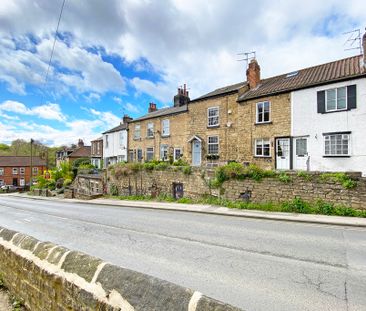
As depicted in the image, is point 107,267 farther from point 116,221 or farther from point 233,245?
point 116,221

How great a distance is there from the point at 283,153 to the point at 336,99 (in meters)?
5.29

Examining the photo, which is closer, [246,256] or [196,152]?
[246,256]

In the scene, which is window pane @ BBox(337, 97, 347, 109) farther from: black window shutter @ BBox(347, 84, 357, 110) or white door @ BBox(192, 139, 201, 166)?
white door @ BBox(192, 139, 201, 166)

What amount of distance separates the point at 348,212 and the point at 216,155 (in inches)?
546

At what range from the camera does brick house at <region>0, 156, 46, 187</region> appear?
67.9 m

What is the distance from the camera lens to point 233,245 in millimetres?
7645

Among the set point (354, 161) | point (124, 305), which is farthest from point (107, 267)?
point (354, 161)

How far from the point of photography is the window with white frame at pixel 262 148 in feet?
67.3

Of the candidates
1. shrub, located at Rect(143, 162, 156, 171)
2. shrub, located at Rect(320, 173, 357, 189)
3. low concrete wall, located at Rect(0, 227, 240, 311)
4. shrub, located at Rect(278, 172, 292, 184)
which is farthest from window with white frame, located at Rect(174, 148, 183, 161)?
low concrete wall, located at Rect(0, 227, 240, 311)

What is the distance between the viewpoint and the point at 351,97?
53.4 ft

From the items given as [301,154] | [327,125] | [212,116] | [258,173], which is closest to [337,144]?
[327,125]

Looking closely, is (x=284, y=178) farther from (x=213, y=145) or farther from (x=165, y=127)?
(x=165, y=127)

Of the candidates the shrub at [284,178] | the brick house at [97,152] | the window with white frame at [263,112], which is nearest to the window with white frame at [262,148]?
the window with white frame at [263,112]

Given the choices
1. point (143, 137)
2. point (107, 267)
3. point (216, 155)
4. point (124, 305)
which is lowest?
point (124, 305)
